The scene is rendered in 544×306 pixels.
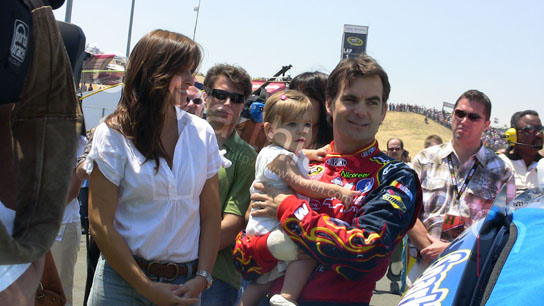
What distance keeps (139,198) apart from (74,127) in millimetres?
814

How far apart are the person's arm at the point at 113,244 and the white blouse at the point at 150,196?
52 millimetres

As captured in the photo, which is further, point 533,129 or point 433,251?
point 533,129

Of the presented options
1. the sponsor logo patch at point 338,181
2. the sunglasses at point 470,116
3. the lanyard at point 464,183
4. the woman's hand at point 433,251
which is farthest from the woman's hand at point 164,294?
the sunglasses at point 470,116

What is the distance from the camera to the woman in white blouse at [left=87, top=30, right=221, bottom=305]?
2.30 meters

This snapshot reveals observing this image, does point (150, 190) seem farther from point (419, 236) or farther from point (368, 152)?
point (419, 236)

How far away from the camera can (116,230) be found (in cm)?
232

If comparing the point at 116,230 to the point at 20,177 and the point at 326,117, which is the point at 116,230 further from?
the point at 326,117

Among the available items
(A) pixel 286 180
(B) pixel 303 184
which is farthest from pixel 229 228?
(B) pixel 303 184

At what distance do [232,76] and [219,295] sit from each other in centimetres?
148

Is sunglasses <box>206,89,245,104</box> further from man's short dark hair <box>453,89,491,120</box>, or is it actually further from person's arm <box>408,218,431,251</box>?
man's short dark hair <box>453,89,491,120</box>

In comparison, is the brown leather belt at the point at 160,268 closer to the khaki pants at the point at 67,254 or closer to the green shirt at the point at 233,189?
the green shirt at the point at 233,189

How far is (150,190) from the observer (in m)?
2.33

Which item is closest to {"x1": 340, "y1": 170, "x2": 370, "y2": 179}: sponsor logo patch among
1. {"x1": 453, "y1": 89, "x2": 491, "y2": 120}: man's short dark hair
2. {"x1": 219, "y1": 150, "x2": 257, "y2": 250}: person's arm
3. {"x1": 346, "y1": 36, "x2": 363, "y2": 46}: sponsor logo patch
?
{"x1": 219, "y1": 150, "x2": 257, "y2": 250}: person's arm

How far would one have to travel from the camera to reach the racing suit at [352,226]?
7.18 ft
